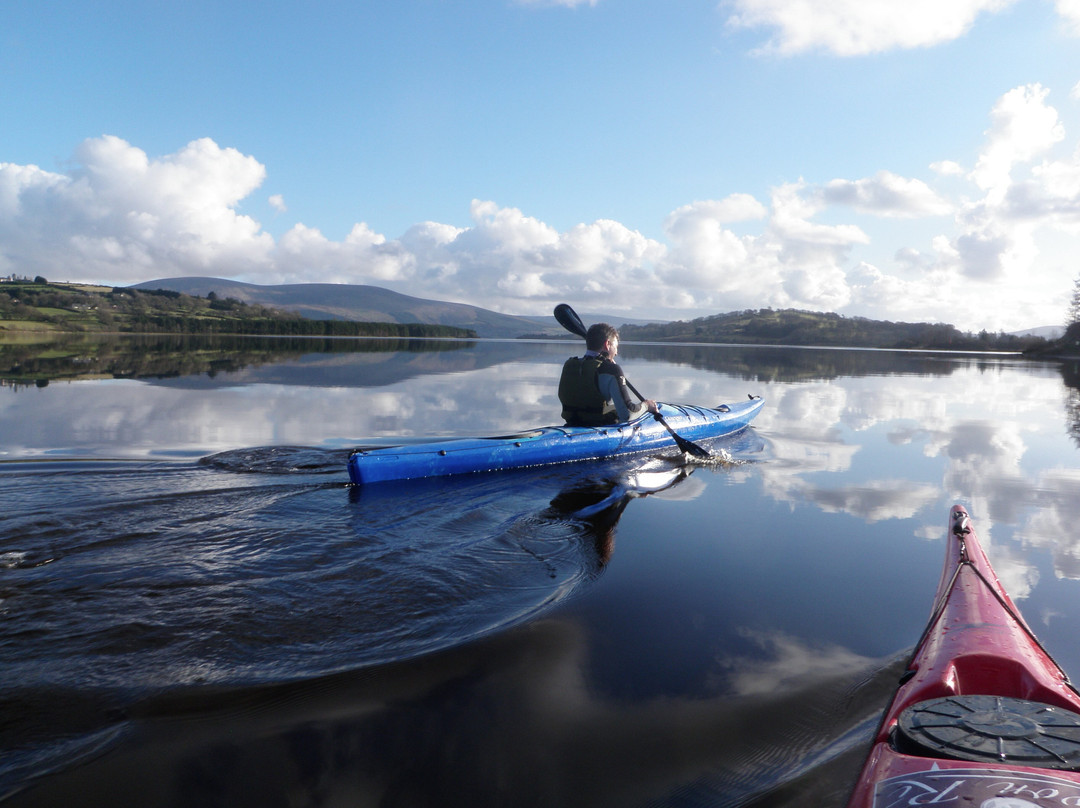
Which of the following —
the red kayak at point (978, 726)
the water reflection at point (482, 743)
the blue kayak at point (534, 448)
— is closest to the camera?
the red kayak at point (978, 726)

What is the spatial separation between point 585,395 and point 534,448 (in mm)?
1601

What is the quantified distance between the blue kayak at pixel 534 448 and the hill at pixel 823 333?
7791 centimetres

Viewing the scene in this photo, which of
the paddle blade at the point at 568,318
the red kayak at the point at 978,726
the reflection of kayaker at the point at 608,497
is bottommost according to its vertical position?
the reflection of kayaker at the point at 608,497

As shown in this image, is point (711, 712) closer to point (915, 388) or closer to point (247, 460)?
point (247, 460)

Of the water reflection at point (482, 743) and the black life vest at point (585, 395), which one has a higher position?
the black life vest at point (585, 395)

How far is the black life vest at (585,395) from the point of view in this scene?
10156mm

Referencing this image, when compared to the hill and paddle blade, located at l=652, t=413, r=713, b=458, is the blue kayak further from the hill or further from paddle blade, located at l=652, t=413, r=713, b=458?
the hill

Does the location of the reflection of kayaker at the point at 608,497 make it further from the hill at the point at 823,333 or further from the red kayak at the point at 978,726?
the hill at the point at 823,333

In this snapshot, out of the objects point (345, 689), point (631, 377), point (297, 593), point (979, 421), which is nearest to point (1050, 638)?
point (345, 689)

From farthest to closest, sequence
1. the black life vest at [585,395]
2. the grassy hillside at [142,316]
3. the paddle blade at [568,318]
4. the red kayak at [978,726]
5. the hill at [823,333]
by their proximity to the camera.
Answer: the hill at [823,333], the grassy hillside at [142,316], the paddle blade at [568,318], the black life vest at [585,395], the red kayak at [978,726]

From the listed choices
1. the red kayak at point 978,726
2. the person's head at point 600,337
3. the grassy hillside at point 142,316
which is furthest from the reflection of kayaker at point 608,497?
the grassy hillside at point 142,316

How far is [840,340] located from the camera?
119812 mm

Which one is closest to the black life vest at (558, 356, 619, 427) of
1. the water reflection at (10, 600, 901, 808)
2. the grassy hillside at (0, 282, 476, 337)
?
the water reflection at (10, 600, 901, 808)

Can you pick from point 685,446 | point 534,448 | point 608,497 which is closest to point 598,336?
point 534,448
